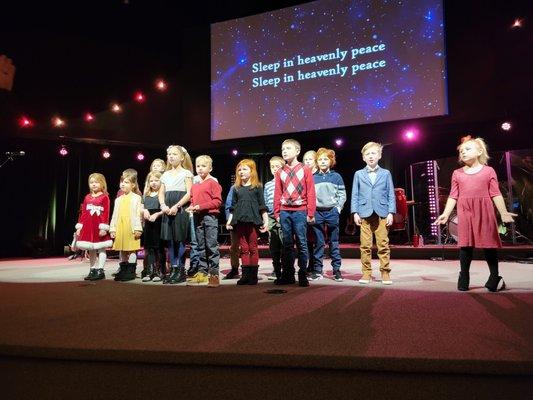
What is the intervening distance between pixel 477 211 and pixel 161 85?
29.4 ft

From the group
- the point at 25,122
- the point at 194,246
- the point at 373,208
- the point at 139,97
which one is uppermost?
the point at 139,97

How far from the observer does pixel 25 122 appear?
9008 mm

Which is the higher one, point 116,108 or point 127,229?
point 116,108

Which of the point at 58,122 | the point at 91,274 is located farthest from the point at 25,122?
the point at 91,274

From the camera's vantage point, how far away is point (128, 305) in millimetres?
3127

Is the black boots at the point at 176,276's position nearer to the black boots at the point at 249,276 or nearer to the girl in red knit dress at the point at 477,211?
the black boots at the point at 249,276

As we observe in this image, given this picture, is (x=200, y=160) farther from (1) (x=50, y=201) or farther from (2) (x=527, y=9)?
(2) (x=527, y=9)

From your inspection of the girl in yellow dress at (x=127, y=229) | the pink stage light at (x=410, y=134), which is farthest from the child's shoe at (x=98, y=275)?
the pink stage light at (x=410, y=134)

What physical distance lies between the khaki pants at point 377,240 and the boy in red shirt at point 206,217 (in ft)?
5.14

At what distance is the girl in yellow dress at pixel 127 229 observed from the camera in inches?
188

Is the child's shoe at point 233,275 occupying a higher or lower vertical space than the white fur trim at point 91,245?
lower

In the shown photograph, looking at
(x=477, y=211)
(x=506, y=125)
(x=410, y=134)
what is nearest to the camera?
(x=477, y=211)

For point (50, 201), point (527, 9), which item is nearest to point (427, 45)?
point (527, 9)

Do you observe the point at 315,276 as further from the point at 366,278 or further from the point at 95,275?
the point at 95,275
